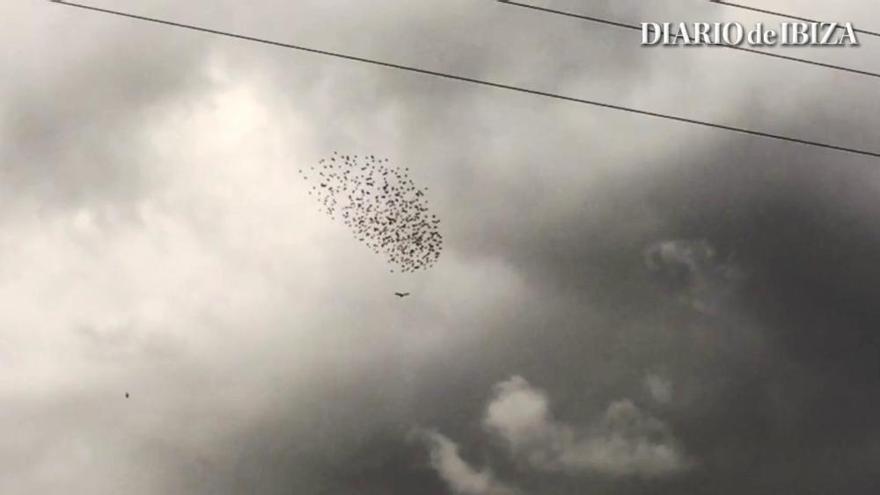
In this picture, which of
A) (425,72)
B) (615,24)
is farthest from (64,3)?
(615,24)

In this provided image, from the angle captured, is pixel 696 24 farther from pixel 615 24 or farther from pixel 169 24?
pixel 169 24

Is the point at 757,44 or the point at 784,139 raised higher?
the point at 757,44

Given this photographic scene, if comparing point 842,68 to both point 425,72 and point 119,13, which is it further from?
point 119,13

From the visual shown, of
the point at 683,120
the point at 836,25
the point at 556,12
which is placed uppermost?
the point at 836,25

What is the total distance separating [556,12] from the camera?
86.3 ft

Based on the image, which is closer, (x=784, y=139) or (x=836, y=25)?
(x=784, y=139)

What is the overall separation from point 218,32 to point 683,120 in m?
12.9

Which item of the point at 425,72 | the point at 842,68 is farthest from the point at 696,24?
the point at 425,72

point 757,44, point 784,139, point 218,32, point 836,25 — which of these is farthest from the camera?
point 757,44

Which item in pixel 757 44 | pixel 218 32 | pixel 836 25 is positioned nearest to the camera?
pixel 218 32

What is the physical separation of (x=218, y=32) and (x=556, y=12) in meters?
9.03

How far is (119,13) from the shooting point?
25891 mm

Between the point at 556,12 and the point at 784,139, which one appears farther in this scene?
the point at 784,139

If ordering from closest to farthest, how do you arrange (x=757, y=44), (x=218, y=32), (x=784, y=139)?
1. (x=218, y=32)
2. (x=784, y=139)
3. (x=757, y=44)
